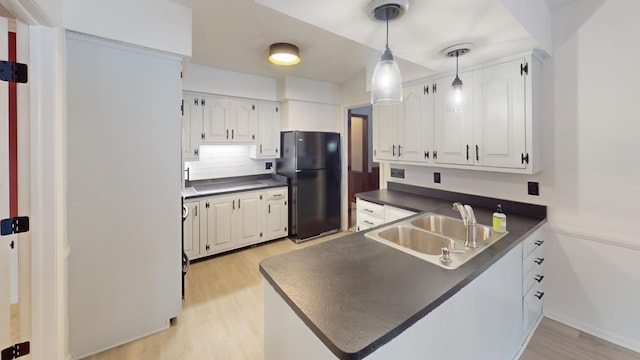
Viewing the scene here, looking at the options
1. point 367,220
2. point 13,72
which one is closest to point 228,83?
point 13,72

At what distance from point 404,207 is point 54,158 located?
248cm

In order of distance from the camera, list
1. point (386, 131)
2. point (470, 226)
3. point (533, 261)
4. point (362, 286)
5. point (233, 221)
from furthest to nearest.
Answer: point (233, 221), point (386, 131), point (533, 261), point (470, 226), point (362, 286)

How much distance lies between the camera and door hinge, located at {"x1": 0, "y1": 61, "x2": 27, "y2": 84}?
1337 mm

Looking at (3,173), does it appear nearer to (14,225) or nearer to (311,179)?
(14,225)

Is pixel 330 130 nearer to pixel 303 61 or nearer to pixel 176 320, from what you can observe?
pixel 303 61

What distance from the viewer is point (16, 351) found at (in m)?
1.45

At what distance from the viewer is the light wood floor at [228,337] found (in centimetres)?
182

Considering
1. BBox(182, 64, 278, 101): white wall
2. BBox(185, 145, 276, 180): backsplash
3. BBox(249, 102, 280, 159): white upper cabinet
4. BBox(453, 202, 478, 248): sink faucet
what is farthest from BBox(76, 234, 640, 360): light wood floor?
BBox(182, 64, 278, 101): white wall

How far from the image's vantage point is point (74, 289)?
5.73 feet

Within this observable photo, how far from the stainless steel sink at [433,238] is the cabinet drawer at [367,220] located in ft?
2.10

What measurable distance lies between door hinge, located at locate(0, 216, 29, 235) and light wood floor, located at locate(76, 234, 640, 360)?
3.35ft

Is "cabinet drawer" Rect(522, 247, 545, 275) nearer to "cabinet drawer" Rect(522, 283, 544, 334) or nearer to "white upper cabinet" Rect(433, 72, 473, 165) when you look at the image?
"cabinet drawer" Rect(522, 283, 544, 334)

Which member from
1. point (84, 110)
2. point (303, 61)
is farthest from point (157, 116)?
point (303, 61)

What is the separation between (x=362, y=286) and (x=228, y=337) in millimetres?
1486
